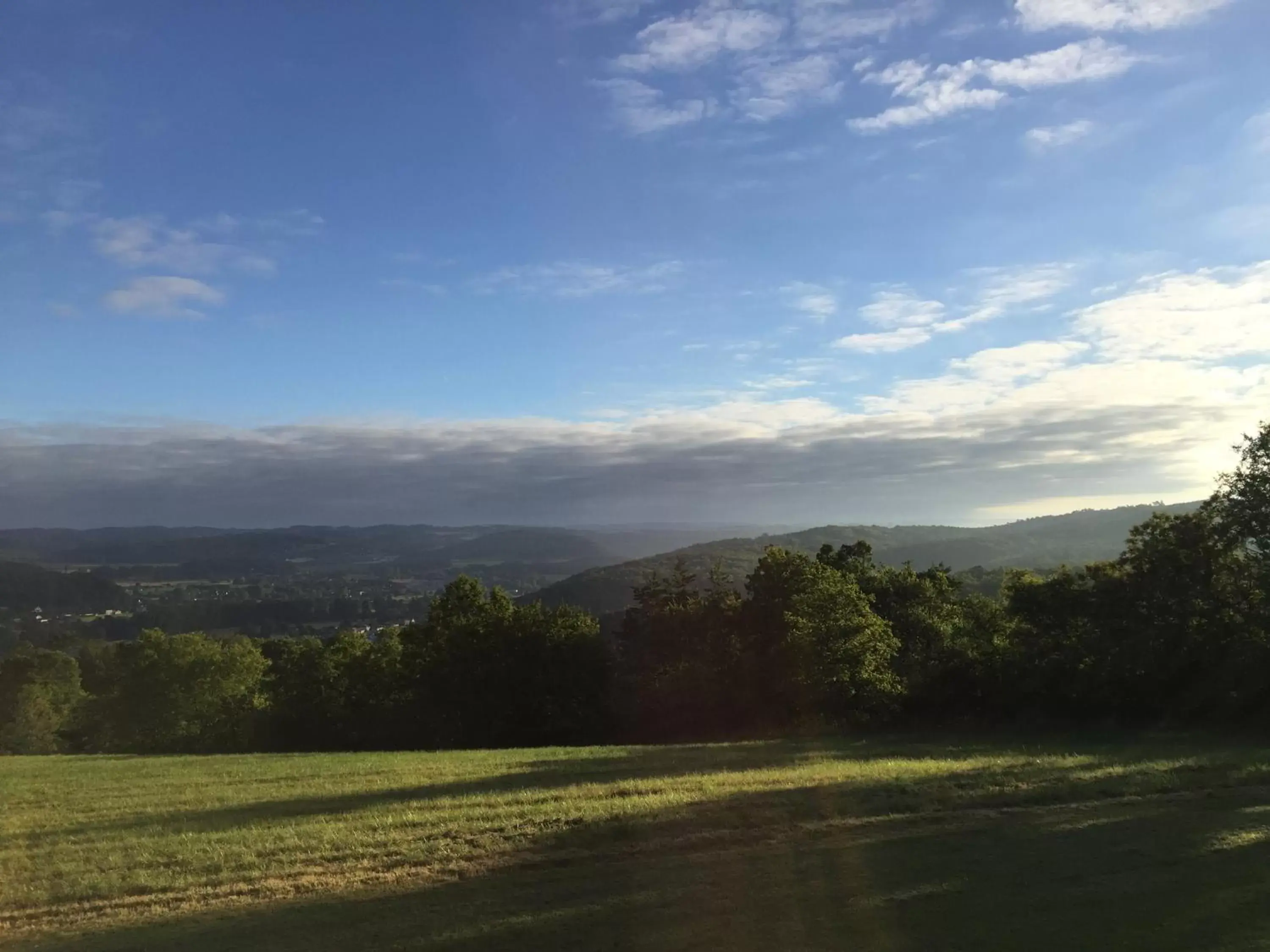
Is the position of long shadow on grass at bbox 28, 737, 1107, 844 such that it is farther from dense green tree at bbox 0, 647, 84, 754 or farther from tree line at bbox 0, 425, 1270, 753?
dense green tree at bbox 0, 647, 84, 754

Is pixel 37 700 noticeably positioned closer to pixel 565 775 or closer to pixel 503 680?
pixel 503 680

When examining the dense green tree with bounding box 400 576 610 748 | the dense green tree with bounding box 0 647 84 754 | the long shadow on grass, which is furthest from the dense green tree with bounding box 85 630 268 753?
the long shadow on grass

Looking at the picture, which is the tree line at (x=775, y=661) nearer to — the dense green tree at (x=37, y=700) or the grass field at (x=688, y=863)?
the dense green tree at (x=37, y=700)

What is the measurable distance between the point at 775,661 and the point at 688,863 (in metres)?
37.2

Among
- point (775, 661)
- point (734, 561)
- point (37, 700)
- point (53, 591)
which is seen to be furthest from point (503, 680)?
point (53, 591)

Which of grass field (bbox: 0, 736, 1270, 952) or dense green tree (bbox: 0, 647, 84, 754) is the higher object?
grass field (bbox: 0, 736, 1270, 952)

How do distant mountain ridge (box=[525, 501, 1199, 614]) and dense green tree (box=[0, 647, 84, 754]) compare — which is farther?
distant mountain ridge (box=[525, 501, 1199, 614])

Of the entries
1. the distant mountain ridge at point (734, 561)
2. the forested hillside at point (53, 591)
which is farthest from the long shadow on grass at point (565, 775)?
the forested hillside at point (53, 591)

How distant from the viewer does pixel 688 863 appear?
1145 cm

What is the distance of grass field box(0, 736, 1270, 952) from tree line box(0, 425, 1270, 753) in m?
13.7

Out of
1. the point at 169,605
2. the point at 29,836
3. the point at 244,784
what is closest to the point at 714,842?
the point at 29,836

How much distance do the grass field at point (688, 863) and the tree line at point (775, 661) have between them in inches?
539

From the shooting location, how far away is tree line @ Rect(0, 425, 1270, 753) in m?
33.8

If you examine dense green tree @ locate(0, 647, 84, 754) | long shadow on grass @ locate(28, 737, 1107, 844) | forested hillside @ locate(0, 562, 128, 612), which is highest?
long shadow on grass @ locate(28, 737, 1107, 844)
